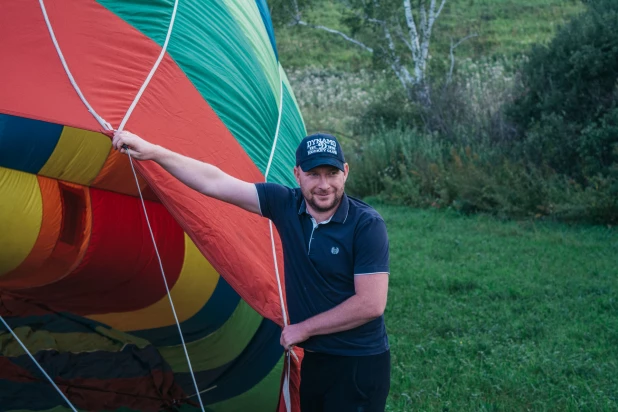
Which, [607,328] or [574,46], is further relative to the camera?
[574,46]

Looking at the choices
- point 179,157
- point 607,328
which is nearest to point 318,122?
point 607,328

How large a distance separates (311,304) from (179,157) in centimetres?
81

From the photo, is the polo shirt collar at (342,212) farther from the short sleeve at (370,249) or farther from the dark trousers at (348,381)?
the dark trousers at (348,381)

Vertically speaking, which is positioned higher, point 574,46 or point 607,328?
point 574,46

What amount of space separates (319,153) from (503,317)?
416 cm

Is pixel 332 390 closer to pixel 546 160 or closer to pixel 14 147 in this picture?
pixel 14 147

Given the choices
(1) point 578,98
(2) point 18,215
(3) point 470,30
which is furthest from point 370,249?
(3) point 470,30

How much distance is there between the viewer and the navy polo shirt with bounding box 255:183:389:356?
3.15 meters

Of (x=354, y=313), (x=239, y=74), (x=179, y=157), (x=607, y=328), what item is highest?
(x=239, y=74)

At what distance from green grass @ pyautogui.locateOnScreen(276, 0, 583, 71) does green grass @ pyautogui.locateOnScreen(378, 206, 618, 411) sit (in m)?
17.0

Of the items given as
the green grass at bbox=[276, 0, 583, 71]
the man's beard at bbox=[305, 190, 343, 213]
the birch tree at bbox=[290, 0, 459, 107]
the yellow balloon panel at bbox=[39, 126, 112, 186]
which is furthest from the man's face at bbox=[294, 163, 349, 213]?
the green grass at bbox=[276, 0, 583, 71]

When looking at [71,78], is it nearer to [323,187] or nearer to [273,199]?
[273,199]

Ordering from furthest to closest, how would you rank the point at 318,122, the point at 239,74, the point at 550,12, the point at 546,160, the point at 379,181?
the point at 550,12 → the point at 318,122 → the point at 379,181 → the point at 546,160 → the point at 239,74

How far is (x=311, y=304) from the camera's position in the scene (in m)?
3.27
